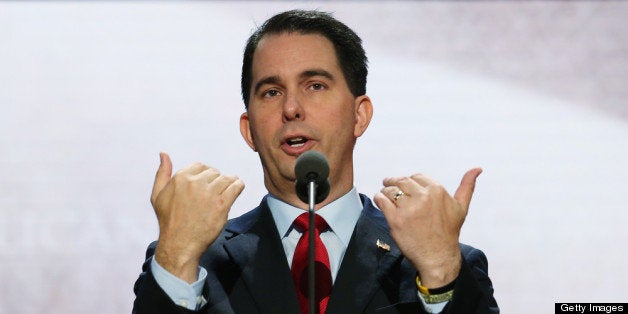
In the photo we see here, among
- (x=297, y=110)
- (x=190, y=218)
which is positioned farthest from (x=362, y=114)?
(x=190, y=218)

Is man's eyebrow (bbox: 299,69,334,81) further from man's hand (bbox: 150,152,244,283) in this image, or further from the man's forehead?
man's hand (bbox: 150,152,244,283)

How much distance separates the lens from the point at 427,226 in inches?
86.0

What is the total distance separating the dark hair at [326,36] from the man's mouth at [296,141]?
0.32 metres

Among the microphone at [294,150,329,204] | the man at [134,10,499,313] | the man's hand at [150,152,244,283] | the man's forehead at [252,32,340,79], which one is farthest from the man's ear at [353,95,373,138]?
the microphone at [294,150,329,204]

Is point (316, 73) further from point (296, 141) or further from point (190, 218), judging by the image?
point (190, 218)

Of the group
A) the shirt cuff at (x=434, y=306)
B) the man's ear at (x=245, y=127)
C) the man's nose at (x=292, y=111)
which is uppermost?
the man's nose at (x=292, y=111)

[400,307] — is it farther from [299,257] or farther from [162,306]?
[162,306]

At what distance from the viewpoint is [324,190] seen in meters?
1.99

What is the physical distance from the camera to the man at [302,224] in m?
2.18

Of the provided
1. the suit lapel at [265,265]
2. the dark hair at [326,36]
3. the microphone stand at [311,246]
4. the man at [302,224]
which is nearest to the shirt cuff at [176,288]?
the man at [302,224]

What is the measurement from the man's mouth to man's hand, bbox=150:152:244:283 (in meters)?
0.39

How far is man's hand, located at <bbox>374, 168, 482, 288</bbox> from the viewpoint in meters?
2.18

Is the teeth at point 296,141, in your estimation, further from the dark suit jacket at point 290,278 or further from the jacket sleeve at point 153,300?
the jacket sleeve at point 153,300

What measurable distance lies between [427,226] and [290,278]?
444 millimetres
